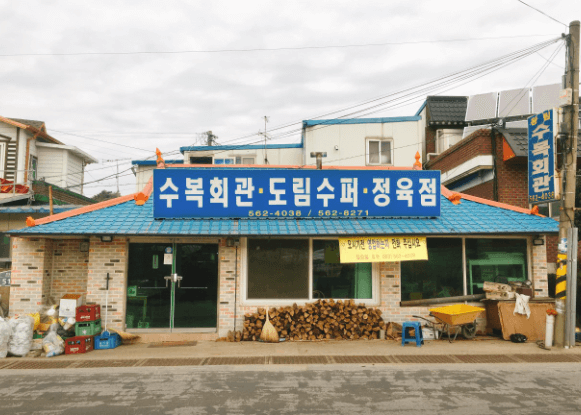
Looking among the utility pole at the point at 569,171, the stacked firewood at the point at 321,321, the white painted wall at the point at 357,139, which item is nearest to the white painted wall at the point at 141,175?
the white painted wall at the point at 357,139

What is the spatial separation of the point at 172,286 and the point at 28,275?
3273mm

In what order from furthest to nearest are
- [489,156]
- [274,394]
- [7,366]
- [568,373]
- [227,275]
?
[489,156] → [227,275] → [7,366] → [568,373] → [274,394]

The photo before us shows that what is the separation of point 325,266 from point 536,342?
5.13 m

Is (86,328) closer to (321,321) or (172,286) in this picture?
(172,286)

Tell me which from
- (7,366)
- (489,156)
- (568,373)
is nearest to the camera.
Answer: (568,373)

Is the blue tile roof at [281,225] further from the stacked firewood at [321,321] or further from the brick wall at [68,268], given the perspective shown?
the stacked firewood at [321,321]

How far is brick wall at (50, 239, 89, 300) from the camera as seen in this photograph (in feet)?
34.3

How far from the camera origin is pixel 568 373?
24.4 feet

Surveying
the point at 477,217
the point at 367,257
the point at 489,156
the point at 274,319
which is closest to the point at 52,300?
the point at 274,319

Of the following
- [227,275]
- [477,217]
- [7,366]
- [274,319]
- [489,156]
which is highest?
[489,156]

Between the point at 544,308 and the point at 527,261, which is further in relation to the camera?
the point at 527,261

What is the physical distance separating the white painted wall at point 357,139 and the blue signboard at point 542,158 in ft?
27.1

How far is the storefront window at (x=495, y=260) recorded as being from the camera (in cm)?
1094

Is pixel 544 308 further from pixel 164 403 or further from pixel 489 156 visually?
pixel 164 403
